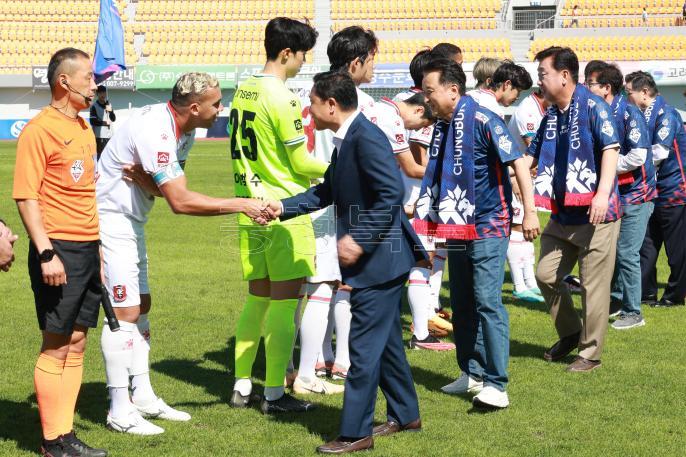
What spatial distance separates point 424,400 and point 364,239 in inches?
63.3

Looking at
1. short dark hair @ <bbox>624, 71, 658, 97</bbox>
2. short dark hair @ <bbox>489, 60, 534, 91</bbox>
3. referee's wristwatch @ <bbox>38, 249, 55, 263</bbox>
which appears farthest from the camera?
short dark hair @ <bbox>624, 71, 658, 97</bbox>

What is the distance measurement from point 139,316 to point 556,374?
119 inches

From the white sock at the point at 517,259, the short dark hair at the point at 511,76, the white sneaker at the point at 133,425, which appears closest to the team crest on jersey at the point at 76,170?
the white sneaker at the point at 133,425

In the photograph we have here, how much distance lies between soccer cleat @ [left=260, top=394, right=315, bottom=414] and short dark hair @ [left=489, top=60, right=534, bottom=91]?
3698mm

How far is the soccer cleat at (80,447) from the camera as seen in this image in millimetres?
4730

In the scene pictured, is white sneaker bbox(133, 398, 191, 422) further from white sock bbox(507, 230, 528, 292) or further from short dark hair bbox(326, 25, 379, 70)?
white sock bbox(507, 230, 528, 292)

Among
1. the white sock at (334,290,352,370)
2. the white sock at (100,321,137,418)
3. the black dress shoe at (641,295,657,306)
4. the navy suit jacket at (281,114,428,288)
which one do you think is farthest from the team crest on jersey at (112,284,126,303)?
the black dress shoe at (641,295,657,306)

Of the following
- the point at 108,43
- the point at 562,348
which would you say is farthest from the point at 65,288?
the point at 108,43

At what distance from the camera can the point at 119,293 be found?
521cm

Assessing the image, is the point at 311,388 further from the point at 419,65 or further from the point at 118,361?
the point at 419,65

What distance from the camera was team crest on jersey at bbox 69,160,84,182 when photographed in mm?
4664

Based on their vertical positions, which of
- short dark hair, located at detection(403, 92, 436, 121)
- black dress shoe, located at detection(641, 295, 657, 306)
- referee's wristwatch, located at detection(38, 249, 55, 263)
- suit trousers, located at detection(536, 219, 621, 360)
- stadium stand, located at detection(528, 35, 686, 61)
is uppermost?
stadium stand, located at detection(528, 35, 686, 61)

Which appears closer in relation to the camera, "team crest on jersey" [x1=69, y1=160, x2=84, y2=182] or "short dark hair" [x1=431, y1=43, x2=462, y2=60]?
"team crest on jersey" [x1=69, y1=160, x2=84, y2=182]

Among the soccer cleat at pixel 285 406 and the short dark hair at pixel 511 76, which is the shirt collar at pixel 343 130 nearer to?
the soccer cleat at pixel 285 406
